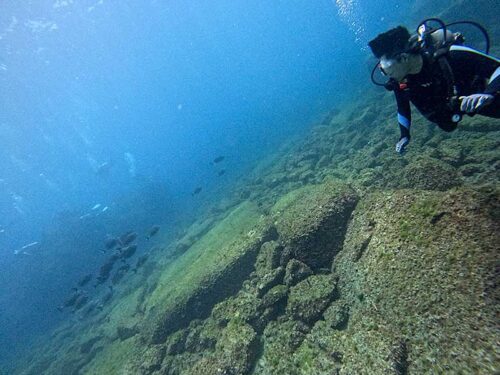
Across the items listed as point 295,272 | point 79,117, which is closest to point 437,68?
point 295,272

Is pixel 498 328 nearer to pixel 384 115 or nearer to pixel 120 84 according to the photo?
pixel 384 115

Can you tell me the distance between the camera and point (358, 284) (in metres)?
4.52

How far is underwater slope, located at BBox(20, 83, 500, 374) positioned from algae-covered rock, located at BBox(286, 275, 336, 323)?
0.08 ft

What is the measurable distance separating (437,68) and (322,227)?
11.3 feet

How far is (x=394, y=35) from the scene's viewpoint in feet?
11.4

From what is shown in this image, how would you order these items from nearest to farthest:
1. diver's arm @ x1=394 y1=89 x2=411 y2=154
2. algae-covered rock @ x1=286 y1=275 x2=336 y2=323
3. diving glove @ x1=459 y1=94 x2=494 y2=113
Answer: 1. diving glove @ x1=459 y1=94 x2=494 y2=113
2. diver's arm @ x1=394 y1=89 x2=411 y2=154
3. algae-covered rock @ x1=286 y1=275 x2=336 y2=323

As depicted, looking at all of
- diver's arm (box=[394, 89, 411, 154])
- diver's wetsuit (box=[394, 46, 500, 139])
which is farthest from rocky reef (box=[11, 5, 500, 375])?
diver's wetsuit (box=[394, 46, 500, 139])

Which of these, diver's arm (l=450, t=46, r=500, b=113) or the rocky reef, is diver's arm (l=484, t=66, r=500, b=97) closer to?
diver's arm (l=450, t=46, r=500, b=113)

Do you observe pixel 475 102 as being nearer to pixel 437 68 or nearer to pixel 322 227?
pixel 437 68

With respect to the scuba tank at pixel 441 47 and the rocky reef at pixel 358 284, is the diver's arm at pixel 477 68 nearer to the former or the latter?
the scuba tank at pixel 441 47

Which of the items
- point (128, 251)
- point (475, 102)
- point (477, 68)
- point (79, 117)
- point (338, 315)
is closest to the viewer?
point (475, 102)

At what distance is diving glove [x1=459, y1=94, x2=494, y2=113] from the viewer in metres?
2.72

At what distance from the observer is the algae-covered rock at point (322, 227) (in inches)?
230

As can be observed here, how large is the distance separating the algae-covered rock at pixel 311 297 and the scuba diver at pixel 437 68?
3440 millimetres
